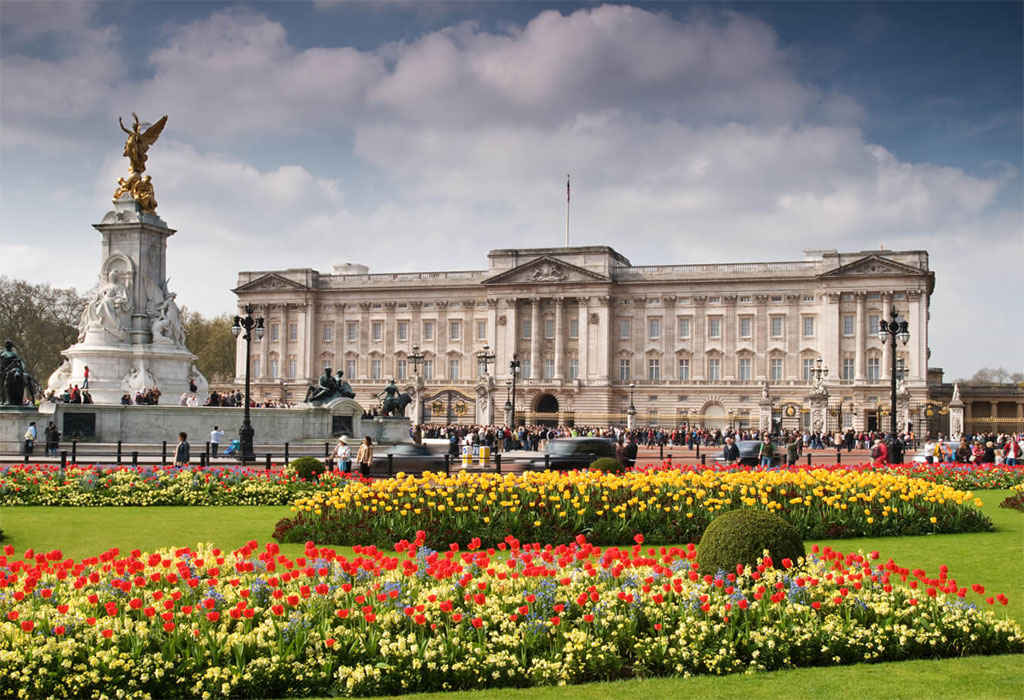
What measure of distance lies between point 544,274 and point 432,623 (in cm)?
7668

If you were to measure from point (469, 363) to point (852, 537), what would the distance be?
72949 millimetres

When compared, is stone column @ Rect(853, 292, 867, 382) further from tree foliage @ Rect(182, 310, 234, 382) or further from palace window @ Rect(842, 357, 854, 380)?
tree foliage @ Rect(182, 310, 234, 382)

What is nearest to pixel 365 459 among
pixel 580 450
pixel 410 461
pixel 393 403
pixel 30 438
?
pixel 410 461

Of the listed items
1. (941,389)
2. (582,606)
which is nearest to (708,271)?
(941,389)

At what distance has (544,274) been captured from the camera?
8431 cm

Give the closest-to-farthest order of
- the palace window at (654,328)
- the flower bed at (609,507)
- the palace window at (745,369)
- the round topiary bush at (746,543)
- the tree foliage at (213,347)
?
the round topiary bush at (746,543), the flower bed at (609,507), the palace window at (745,369), the palace window at (654,328), the tree foliage at (213,347)

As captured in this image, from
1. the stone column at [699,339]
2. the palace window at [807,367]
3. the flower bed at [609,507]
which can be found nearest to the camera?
the flower bed at [609,507]

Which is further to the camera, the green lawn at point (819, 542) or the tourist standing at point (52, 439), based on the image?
the tourist standing at point (52, 439)

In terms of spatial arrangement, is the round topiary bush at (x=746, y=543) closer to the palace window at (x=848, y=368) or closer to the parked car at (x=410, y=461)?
the parked car at (x=410, y=461)

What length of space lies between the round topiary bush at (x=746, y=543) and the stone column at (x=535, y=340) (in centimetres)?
7415

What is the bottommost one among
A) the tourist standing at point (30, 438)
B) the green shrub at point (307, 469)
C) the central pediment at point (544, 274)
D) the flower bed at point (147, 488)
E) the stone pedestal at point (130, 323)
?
the flower bed at point (147, 488)

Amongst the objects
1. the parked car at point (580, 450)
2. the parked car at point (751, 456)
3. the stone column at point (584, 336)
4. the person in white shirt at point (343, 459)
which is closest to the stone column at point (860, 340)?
the stone column at point (584, 336)

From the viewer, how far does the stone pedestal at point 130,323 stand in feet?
113

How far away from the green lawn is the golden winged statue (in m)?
20.3
